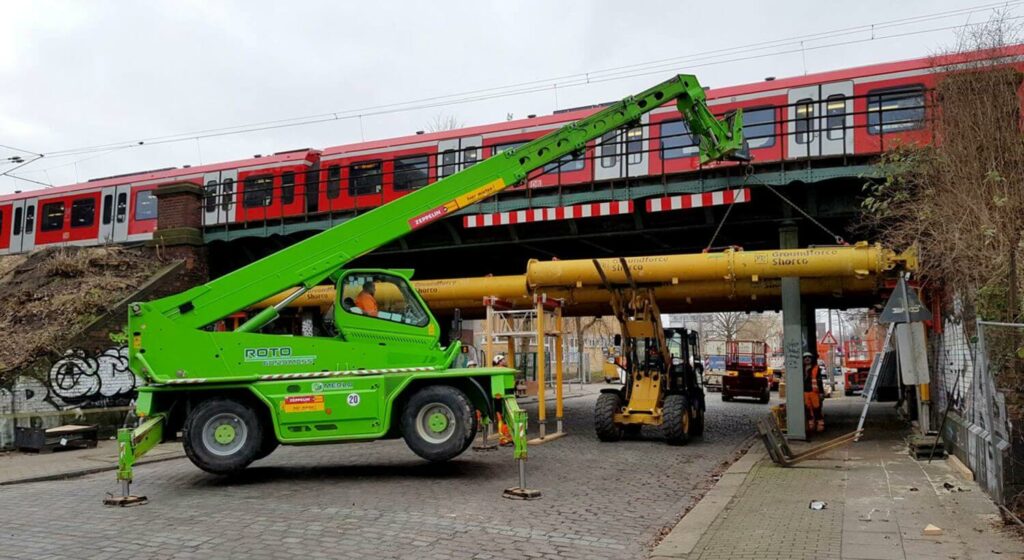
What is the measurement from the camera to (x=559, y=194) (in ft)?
56.0

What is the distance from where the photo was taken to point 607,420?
14.7 m

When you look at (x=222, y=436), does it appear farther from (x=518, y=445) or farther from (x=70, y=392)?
(x=70, y=392)

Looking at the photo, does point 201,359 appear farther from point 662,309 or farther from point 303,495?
point 662,309

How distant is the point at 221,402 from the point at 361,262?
11682mm

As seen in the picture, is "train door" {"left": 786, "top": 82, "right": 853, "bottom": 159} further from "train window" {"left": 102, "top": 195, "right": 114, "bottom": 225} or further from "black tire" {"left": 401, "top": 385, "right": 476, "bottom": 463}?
"train window" {"left": 102, "top": 195, "right": 114, "bottom": 225}

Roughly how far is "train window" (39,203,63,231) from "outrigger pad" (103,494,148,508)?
21279 mm

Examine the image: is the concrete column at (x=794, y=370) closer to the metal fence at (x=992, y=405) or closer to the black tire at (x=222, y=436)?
the metal fence at (x=992, y=405)

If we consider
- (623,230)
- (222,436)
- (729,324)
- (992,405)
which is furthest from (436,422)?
(729,324)

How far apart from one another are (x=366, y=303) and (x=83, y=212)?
794 inches

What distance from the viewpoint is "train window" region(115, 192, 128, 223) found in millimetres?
25641

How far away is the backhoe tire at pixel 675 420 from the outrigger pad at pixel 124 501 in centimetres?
899

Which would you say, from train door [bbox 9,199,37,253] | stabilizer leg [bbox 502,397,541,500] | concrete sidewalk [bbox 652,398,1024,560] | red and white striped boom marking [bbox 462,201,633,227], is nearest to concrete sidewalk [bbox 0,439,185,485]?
stabilizer leg [bbox 502,397,541,500]

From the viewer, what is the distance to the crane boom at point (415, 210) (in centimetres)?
1081

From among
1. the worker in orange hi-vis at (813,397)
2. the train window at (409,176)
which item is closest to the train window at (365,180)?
the train window at (409,176)
